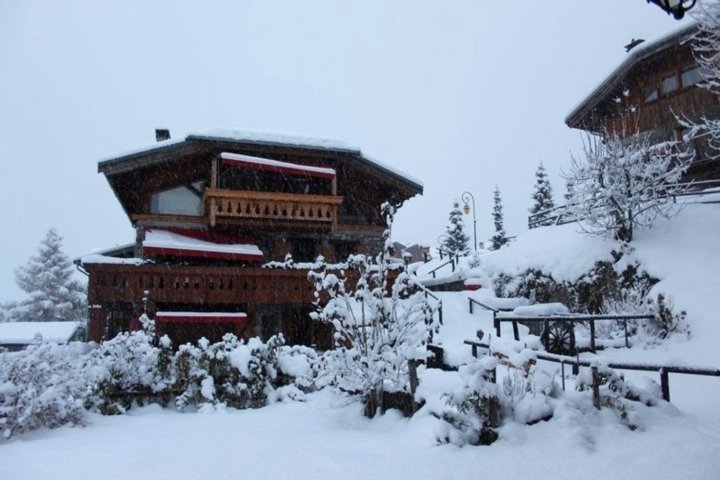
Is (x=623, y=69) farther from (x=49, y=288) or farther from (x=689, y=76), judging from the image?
(x=49, y=288)

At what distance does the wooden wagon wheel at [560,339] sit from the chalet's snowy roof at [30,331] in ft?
76.3

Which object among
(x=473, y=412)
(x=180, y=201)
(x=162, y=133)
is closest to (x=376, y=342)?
(x=473, y=412)

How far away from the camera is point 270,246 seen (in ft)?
64.0

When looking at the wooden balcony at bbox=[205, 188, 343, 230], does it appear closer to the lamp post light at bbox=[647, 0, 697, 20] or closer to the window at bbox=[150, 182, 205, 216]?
the window at bbox=[150, 182, 205, 216]

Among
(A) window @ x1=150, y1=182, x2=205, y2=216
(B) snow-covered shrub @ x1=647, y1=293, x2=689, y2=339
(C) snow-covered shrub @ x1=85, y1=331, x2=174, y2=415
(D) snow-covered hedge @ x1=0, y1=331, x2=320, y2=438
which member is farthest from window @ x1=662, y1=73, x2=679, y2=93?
(C) snow-covered shrub @ x1=85, y1=331, x2=174, y2=415

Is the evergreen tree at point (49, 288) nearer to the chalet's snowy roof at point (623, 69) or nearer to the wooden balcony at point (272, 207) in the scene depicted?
the wooden balcony at point (272, 207)

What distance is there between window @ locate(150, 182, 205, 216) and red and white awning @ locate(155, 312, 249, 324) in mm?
4883

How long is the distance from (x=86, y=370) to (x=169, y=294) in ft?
20.5

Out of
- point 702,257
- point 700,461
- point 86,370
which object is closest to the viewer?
point 700,461

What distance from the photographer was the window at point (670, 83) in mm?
22438

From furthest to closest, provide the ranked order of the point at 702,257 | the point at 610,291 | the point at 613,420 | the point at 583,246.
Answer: the point at 583,246, the point at 610,291, the point at 702,257, the point at 613,420

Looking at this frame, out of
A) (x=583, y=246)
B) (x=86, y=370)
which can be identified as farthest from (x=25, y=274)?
(x=583, y=246)

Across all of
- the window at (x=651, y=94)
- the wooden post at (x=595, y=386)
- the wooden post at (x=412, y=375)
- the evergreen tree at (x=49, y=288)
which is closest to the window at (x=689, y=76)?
the window at (x=651, y=94)

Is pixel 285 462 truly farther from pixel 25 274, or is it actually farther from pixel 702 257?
pixel 25 274
